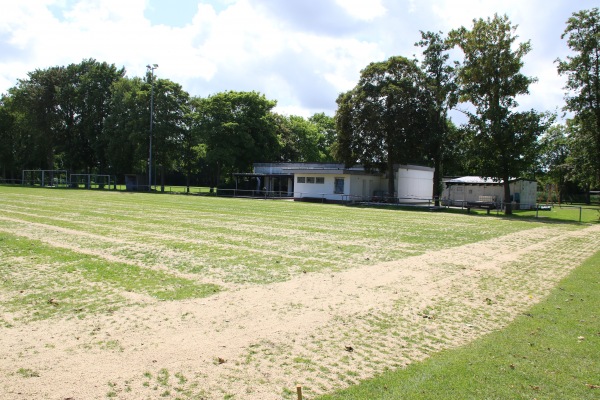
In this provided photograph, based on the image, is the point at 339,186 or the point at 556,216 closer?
the point at 556,216

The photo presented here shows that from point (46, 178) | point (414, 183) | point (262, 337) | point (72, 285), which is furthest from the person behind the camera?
point (46, 178)

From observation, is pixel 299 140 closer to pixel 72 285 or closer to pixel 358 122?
pixel 358 122

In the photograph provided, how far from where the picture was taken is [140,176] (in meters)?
63.1

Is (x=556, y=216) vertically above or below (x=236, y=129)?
below

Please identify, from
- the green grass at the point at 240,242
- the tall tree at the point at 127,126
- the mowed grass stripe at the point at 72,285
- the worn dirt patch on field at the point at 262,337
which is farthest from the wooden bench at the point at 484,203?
the tall tree at the point at 127,126

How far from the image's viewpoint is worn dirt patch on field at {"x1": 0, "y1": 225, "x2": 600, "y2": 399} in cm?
431

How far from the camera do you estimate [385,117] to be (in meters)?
41.1

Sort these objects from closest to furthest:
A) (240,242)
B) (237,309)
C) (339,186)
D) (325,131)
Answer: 1. (237,309)
2. (240,242)
3. (339,186)
4. (325,131)

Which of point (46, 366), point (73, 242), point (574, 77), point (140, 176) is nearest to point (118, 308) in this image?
point (46, 366)

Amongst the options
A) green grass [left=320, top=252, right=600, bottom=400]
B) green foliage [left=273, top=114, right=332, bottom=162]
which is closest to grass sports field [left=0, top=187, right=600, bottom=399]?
green grass [left=320, top=252, right=600, bottom=400]

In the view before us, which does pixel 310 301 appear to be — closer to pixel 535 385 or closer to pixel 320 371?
pixel 320 371

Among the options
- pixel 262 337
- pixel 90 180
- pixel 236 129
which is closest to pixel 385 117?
pixel 236 129

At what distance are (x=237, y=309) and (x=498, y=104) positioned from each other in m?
33.4

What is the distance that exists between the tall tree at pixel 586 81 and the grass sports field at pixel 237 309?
912 inches
